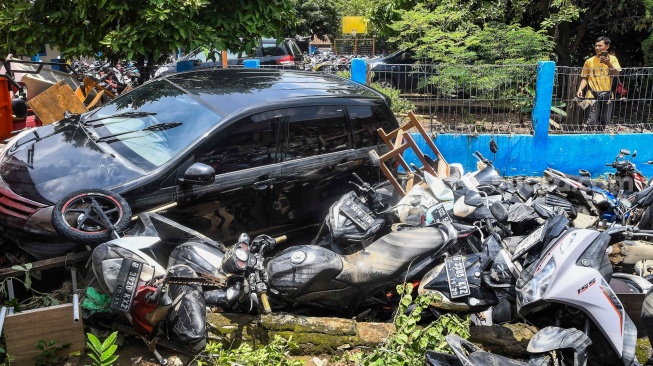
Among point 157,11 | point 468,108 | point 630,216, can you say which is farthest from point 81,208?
point 468,108

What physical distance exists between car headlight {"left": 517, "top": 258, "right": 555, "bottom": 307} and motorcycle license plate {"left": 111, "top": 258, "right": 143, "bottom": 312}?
2315 millimetres

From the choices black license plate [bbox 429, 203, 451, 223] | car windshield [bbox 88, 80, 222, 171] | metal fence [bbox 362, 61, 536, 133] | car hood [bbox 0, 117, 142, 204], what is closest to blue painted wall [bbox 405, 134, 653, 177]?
metal fence [bbox 362, 61, 536, 133]

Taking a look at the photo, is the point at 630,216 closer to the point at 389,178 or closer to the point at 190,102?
the point at 389,178

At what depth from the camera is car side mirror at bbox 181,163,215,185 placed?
166 inches

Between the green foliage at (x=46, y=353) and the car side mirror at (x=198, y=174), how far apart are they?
1424mm

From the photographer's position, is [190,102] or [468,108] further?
[468,108]

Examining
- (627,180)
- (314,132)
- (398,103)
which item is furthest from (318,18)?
(314,132)

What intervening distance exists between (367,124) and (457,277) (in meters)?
2.41

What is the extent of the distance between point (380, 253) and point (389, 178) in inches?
69.3

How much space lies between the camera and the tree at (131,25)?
7.38 metres

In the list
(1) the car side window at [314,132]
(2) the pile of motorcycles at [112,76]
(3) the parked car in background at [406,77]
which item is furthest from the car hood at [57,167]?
(2) the pile of motorcycles at [112,76]

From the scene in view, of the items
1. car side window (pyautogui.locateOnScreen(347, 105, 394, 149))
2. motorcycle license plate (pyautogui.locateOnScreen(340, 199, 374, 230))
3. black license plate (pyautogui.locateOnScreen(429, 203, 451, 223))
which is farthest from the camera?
car side window (pyautogui.locateOnScreen(347, 105, 394, 149))

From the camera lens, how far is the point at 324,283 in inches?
156

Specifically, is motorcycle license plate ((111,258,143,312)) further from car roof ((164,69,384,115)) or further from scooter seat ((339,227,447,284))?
car roof ((164,69,384,115))
